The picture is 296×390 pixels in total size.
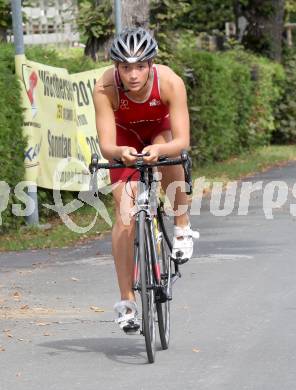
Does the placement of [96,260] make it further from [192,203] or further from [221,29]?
[221,29]

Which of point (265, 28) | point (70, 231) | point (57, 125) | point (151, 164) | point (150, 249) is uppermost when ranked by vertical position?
point (151, 164)

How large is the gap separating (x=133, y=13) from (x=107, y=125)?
1209 cm

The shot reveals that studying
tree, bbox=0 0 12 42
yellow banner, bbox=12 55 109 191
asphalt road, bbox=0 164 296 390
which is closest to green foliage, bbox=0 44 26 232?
yellow banner, bbox=12 55 109 191

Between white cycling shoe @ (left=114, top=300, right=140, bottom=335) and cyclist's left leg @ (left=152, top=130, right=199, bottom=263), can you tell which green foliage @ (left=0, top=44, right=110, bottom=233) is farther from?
white cycling shoe @ (left=114, top=300, right=140, bottom=335)

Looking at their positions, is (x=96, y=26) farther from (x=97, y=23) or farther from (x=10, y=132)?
(x=10, y=132)

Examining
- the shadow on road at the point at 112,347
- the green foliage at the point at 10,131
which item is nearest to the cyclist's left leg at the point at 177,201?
the shadow on road at the point at 112,347

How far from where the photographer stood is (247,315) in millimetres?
9062

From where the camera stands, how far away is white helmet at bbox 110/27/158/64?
24.3ft

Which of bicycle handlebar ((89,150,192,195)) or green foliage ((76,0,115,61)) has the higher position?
bicycle handlebar ((89,150,192,195))

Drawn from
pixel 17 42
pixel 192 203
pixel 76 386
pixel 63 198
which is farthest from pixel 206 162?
pixel 76 386

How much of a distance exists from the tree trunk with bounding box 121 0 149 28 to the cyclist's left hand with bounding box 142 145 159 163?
12.1 metres

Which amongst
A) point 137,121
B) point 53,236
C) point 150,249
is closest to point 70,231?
point 53,236

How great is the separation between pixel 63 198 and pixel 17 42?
2.39 metres

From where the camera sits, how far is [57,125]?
15.6m
